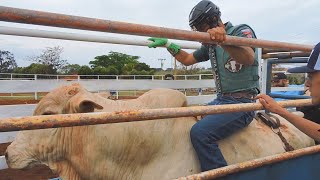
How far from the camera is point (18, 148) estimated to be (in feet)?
8.69

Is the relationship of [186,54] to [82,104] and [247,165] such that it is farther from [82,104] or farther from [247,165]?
[247,165]

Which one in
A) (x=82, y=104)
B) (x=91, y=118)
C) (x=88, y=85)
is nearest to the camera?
(x=91, y=118)

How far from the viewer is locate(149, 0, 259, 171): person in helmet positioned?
8.42ft

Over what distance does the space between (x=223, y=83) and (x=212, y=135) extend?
56cm

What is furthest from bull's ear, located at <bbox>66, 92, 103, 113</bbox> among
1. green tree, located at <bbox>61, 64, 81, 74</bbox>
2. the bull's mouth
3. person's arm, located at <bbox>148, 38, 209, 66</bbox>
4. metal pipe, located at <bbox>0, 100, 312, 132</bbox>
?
green tree, located at <bbox>61, 64, 81, 74</bbox>

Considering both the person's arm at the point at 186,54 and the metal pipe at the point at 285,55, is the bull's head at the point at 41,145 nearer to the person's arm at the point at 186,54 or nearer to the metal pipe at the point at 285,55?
the person's arm at the point at 186,54

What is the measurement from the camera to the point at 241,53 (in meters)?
2.56

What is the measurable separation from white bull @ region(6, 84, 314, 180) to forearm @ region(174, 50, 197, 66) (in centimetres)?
94

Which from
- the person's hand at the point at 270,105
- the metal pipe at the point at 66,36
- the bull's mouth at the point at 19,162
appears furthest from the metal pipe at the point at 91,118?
the metal pipe at the point at 66,36

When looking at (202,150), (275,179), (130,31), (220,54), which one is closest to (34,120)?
(130,31)

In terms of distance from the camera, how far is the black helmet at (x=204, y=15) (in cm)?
267

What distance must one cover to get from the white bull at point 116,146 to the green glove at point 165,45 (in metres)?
0.70

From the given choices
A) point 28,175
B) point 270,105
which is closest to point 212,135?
point 270,105

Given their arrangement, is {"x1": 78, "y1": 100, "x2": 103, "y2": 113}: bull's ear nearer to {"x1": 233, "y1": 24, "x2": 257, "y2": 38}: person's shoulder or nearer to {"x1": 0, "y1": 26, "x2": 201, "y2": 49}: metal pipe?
{"x1": 0, "y1": 26, "x2": 201, "y2": 49}: metal pipe
